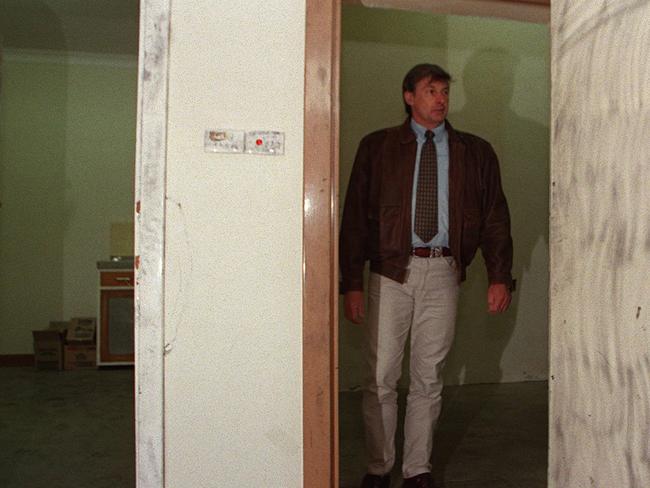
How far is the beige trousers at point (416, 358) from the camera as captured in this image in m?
2.41

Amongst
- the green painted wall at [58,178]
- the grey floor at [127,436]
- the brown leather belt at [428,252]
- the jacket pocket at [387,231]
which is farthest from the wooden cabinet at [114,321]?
the brown leather belt at [428,252]

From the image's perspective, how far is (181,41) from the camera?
187 cm

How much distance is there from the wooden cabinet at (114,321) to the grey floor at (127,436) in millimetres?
601

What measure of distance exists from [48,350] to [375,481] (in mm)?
3657

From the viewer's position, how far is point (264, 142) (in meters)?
1.90

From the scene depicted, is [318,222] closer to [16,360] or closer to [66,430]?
[66,430]

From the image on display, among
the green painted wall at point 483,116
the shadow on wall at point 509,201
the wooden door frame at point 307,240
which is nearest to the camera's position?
the wooden door frame at point 307,240

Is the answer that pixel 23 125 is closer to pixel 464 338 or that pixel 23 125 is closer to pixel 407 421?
pixel 464 338

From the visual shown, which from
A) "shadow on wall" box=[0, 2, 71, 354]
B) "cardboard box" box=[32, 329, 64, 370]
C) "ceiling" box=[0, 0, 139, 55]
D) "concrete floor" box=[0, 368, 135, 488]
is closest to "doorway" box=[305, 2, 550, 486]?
"concrete floor" box=[0, 368, 135, 488]

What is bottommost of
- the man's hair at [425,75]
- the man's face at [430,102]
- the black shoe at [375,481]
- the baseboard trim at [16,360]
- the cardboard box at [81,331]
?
the baseboard trim at [16,360]

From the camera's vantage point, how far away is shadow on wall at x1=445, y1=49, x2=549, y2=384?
170 inches

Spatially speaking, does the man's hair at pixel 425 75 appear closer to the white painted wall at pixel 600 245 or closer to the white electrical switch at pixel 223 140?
the white electrical switch at pixel 223 140

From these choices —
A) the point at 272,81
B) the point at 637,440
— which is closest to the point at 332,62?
the point at 272,81

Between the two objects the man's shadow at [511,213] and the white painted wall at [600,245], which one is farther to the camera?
the man's shadow at [511,213]
